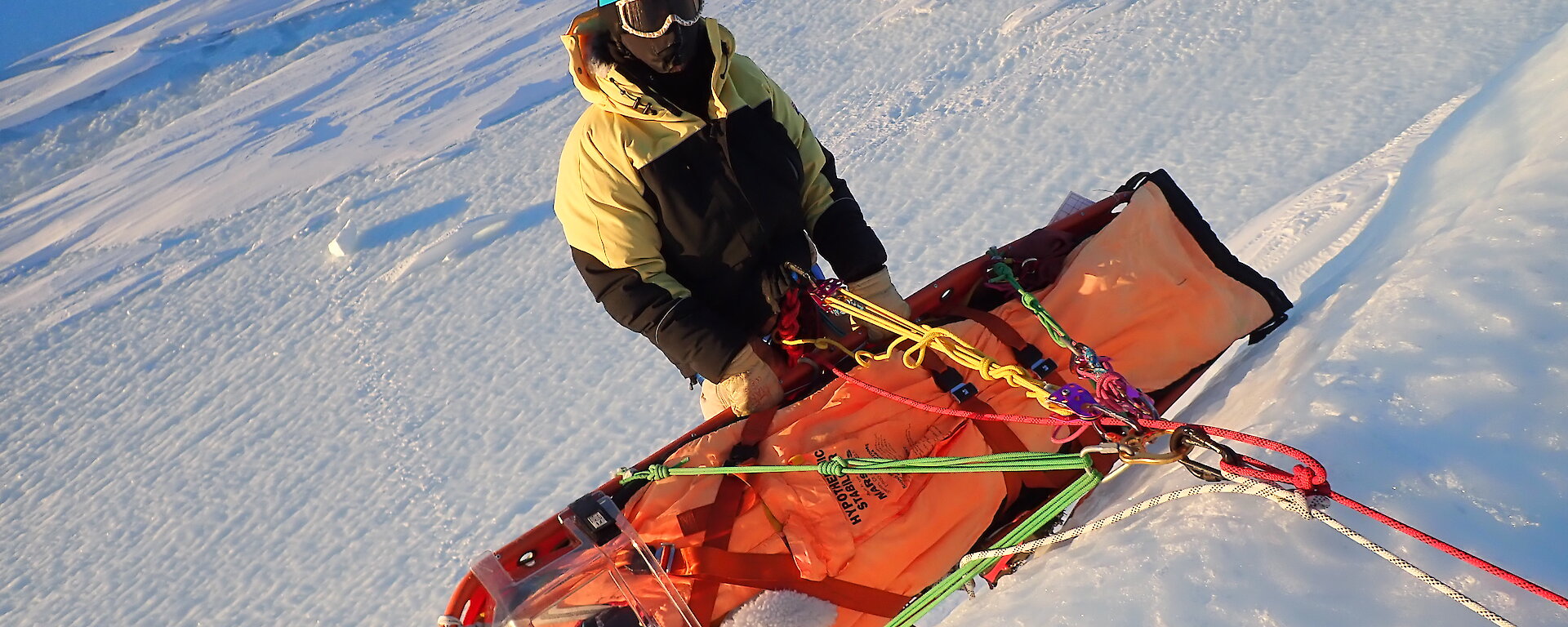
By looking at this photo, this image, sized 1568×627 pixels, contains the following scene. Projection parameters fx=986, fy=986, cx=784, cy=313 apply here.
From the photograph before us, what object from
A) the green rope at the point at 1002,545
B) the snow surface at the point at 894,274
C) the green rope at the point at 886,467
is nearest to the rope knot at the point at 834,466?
the green rope at the point at 886,467

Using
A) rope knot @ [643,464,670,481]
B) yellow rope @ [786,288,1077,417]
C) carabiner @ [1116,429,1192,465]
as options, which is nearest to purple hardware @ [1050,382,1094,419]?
yellow rope @ [786,288,1077,417]

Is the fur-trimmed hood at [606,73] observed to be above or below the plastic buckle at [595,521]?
above

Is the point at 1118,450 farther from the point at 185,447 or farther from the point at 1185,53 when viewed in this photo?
the point at 185,447

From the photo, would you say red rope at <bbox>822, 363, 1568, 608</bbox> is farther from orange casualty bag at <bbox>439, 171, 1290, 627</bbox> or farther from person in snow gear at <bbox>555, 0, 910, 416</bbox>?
person in snow gear at <bbox>555, 0, 910, 416</bbox>

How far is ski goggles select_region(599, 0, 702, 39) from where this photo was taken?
1.97m

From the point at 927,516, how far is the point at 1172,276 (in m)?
0.86

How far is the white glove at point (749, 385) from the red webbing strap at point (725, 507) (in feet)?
0.20

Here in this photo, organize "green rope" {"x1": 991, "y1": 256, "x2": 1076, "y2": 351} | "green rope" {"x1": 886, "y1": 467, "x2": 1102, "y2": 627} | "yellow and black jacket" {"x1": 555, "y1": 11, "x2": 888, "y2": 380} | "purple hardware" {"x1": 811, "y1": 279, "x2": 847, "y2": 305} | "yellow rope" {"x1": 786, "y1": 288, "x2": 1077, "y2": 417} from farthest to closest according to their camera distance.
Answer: "purple hardware" {"x1": 811, "y1": 279, "x2": 847, "y2": 305}, "yellow and black jacket" {"x1": 555, "y1": 11, "x2": 888, "y2": 380}, "green rope" {"x1": 991, "y1": 256, "x2": 1076, "y2": 351}, "yellow rope" {"x1": 786, "y1": 288, "x2": 1077, "y2": 417}, "green rope" {"x1": 886, "y1": 467, "x2": 1102, "y2": 627}

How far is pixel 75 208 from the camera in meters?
6.99

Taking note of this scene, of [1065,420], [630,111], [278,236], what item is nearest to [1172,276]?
[1065,420]

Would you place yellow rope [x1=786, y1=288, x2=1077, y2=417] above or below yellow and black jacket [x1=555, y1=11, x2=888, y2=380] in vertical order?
below

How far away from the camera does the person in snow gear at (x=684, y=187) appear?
81.4 inches

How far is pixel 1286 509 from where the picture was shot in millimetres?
1576

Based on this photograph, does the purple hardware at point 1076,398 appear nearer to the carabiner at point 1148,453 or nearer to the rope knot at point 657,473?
the carabiner at point 1148,453
